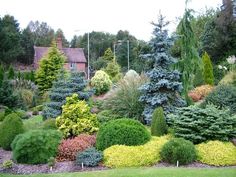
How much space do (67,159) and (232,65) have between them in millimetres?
19785

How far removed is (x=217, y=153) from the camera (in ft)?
35.3

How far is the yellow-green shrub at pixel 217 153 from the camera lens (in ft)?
34.8

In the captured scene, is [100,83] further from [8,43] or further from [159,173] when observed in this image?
[8,43]

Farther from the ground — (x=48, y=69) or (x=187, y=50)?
(x=187, y=50)

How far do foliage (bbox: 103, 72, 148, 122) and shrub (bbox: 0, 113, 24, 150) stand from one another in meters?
4.91

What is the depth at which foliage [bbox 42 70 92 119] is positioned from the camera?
1639 centimetres

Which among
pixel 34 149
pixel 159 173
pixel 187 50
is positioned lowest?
pixel 159 173

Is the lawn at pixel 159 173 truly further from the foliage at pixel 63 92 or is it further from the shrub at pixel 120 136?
the foliage at pixel 63 92

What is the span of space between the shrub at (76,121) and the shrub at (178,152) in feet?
11.7

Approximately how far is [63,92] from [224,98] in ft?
23.0

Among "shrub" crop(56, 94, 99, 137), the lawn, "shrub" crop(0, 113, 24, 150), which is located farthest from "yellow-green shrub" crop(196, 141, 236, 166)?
"shrub" crop(0, 113, 24, 150)

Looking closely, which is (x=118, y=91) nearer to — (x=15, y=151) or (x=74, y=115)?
(x=74, y=115)

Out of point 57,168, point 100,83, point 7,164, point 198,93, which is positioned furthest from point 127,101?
point 100,83

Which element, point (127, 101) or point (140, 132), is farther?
point (127, 101)
